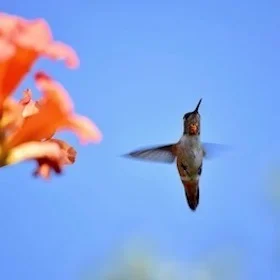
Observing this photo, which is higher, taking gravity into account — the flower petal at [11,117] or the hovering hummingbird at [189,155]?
the hovering hummingbird at [189,155]

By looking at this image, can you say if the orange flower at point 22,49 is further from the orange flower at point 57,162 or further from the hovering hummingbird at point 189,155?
the hovering hummingbird at point 189,155

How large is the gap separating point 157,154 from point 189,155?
0.24 metres

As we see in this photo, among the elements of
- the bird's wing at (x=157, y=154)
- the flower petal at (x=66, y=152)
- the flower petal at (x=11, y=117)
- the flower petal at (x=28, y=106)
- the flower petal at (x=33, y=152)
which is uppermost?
the bird's wing at (x=157, y=154)

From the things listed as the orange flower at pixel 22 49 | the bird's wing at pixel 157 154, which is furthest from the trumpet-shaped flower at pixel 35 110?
the bird's wing at pixel 157 154

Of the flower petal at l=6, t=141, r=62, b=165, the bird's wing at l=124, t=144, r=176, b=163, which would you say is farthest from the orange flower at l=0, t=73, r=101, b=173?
the bird's wing at l=124, t=144, r=176, b=163

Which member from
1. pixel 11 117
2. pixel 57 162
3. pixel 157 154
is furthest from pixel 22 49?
pixel 157 154

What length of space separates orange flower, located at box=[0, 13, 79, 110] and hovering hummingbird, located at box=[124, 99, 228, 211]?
7.68ft

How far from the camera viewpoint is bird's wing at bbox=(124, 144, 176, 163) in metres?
3.55

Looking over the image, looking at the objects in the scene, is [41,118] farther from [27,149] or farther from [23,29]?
[23,29]

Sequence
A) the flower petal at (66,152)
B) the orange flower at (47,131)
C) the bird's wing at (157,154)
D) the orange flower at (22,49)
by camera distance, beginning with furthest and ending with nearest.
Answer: the bird's wing at (157,154) < the flower petal at (66,152) < the orange flower at (47,131) < the orange flower at (22,49)

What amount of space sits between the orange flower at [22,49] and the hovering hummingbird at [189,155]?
2.34 m

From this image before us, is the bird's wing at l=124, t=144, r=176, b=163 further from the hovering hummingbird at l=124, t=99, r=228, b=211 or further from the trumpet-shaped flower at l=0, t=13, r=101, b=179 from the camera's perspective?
the trumpet-shaped flower at l=0, t=13, r=101, b=179

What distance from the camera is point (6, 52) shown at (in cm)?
115

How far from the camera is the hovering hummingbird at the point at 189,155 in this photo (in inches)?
148
